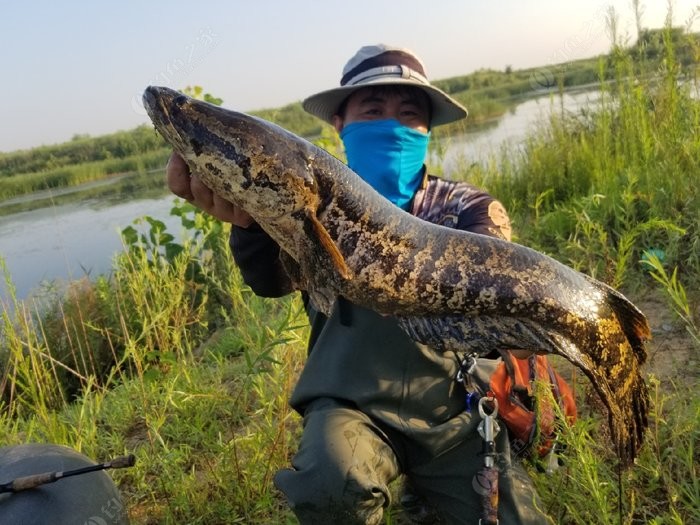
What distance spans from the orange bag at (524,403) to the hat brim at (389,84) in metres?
1.56

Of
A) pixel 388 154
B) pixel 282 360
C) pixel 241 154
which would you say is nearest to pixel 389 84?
pixel 388 154

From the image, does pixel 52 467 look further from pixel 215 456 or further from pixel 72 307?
pixel 72 307

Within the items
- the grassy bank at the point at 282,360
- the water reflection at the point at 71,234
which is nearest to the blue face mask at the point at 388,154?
the grassy bank at the point at 282,360

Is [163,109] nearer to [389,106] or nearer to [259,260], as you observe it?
[259,260]

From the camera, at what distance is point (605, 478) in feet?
7.30

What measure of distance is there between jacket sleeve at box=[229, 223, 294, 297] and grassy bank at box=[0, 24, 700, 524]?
0.25m

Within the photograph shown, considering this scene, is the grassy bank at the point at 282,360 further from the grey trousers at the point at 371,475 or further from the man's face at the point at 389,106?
the man's face at the point at 389,106

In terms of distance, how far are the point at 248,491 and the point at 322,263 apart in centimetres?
139

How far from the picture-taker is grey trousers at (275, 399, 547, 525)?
217 cm

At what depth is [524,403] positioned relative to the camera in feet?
8.45

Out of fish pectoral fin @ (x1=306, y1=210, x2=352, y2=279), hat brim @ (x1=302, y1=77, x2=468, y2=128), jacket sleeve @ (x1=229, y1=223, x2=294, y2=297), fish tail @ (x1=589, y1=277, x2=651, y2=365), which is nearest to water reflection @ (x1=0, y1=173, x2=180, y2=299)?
hat brim @ (x1=302, y1=77, x2=468, y2=128)

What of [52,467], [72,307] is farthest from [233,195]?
[72,307]

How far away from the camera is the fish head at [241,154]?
1.99 metres

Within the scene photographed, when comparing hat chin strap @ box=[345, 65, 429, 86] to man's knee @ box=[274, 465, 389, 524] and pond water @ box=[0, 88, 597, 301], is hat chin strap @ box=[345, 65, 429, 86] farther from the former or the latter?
pond water @ box=[0, 88, 597, 301]
